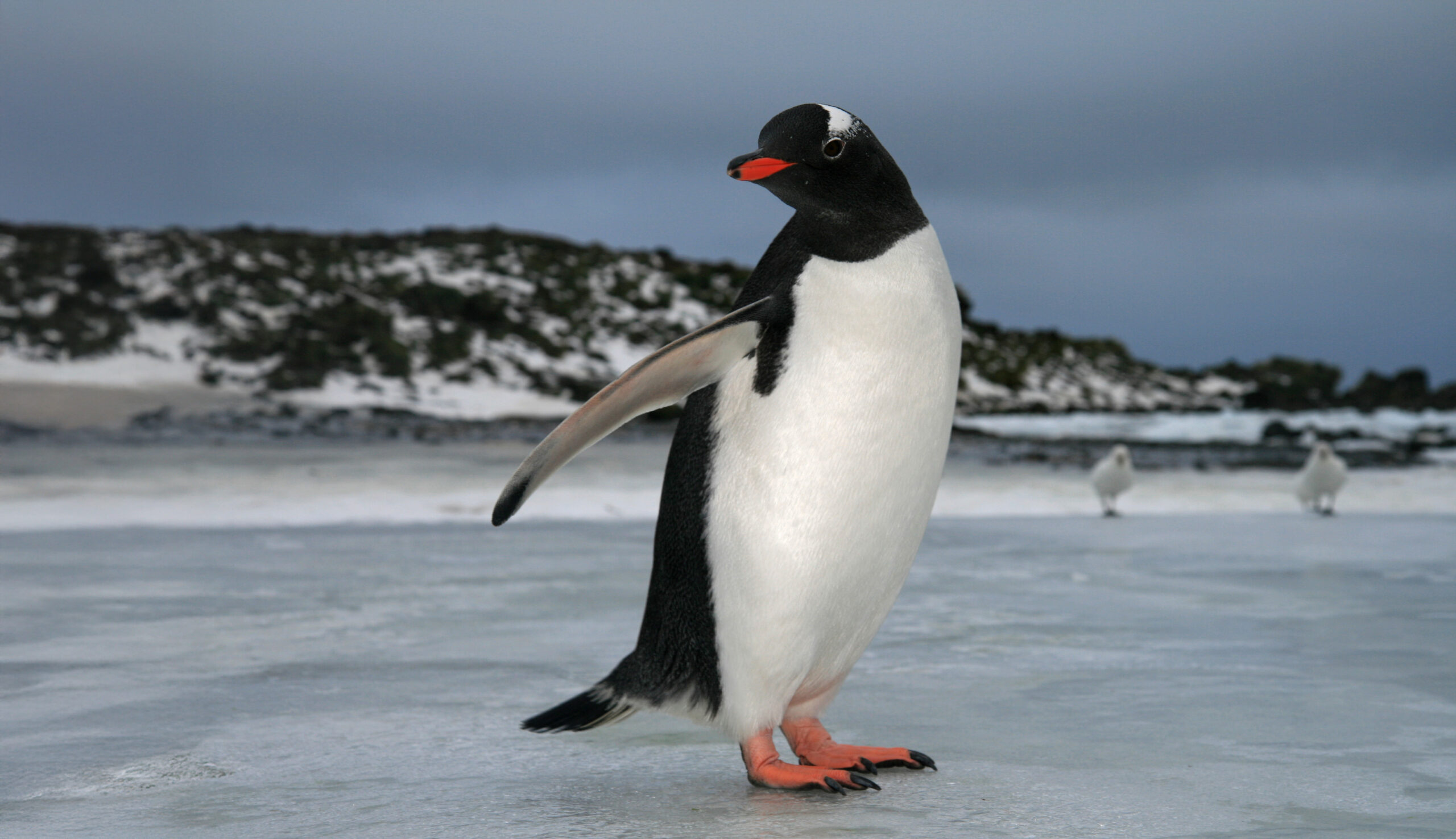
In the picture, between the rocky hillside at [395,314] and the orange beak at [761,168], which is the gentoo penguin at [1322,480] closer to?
the orange beak at [761,168]

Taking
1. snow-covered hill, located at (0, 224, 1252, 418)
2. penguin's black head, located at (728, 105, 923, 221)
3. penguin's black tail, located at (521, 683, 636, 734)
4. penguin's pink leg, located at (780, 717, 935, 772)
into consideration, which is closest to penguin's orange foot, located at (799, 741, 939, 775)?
penguin's pink leg, located at (780, 717, 935, 772)

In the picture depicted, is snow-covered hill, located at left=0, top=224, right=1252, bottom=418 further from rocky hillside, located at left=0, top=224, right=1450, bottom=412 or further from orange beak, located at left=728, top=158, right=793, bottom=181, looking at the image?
orange beak, located at left=728, top=158, right=793, bottom=181

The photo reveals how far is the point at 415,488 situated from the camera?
7.91 m

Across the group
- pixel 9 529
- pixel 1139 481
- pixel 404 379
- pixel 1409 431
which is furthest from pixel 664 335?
pixel 9 529

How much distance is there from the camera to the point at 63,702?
8.05 feet

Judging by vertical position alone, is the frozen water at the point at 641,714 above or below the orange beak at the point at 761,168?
below

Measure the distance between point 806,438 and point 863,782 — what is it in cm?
55

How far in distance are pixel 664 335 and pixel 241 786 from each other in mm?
23553

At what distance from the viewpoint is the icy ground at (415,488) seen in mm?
6793

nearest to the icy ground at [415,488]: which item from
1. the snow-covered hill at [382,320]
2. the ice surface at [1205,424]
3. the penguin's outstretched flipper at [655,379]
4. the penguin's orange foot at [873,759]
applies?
the penguin's outstretched flipper at [655,379]

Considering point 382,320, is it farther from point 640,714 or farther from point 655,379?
point 655,379

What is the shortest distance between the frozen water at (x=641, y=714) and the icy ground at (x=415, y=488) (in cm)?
184

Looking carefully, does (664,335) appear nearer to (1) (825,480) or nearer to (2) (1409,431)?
(2) (1409,431)

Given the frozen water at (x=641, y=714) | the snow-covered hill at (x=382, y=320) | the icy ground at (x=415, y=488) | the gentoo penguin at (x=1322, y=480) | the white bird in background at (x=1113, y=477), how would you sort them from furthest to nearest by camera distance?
the snow-covered hill at (x=382, y=320) < the gentoo penguin at (x=1322, y=480) < the white bird in background at (x=1113, y=477) < the icy ground at (x=415, y=488) < the frozen water at (x=641, y=714)
